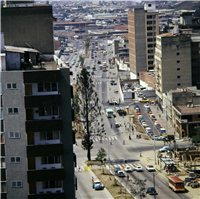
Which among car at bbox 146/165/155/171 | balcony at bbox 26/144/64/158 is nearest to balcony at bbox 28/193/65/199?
balcony at bbox 26/144/64/158

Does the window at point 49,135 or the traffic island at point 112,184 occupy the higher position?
the window at point 49,135

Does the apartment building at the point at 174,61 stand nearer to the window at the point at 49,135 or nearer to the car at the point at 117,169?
the car at the point at 117,169

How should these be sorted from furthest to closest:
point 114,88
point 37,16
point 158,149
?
point 114,88
point 158,149
point 37,16

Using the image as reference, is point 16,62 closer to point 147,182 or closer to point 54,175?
point 54,175

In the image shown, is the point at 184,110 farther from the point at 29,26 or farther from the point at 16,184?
the point at 16,184

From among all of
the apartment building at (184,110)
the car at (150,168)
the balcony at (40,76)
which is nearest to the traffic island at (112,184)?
the car at (150,168)

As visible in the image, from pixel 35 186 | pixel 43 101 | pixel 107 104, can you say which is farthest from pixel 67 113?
pixel 107 104

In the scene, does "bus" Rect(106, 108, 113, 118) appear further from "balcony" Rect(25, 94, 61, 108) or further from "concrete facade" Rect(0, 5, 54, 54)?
"balcony" Rect(25, 94, 61, 108)
